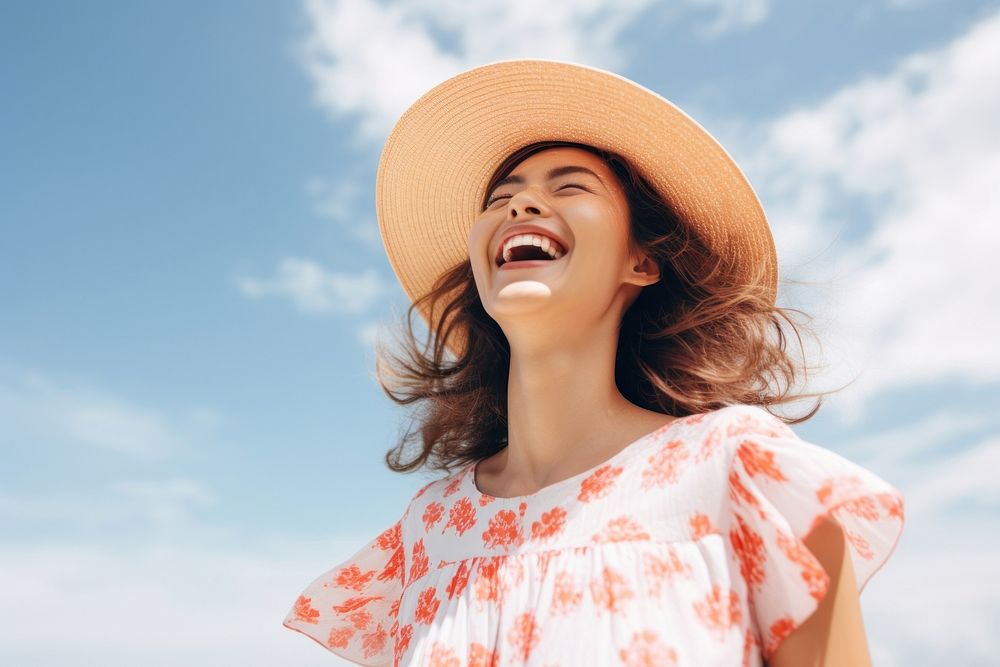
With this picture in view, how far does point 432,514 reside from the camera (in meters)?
2.89

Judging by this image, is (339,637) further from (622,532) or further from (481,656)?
(622,532)

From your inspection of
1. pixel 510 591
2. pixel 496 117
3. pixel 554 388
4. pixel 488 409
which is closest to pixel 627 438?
pixel 554 388

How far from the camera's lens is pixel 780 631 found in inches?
80.5

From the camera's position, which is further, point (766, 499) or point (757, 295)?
point (757, 295)

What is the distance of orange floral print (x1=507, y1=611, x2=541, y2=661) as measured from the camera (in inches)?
85.4

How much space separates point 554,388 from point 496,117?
1032 millimetres

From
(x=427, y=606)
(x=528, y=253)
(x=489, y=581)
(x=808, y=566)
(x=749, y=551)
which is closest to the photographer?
(x=808, y=566)

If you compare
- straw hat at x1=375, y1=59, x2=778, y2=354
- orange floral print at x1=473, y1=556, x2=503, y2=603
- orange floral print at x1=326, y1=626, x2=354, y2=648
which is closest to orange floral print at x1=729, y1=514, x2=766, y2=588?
orange floral print at x1=473, y1=556, x2=503, y2=603

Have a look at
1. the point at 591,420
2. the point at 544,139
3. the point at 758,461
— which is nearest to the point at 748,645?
the point at 758,461

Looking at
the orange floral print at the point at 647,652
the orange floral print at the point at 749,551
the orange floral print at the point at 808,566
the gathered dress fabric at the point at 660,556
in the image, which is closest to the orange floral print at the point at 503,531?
the gathered dress fabric at the point at 660,556

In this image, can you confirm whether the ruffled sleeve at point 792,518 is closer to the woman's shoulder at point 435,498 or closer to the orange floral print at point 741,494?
the orange floral print at point 741,494

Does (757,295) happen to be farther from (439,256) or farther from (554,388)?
(439,256)

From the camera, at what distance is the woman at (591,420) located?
2.06 m

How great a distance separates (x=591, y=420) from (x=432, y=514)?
64 cm
